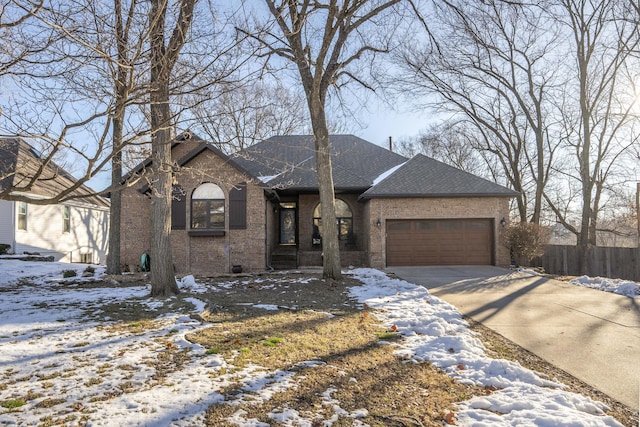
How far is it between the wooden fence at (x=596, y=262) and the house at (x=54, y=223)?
21064mm

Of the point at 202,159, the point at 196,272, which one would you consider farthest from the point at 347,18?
the point at 196,272

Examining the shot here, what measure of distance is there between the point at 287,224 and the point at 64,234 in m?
11.9

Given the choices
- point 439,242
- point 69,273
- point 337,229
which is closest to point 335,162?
point 337,229

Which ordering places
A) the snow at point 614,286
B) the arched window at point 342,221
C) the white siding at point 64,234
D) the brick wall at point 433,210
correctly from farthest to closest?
the arched window at point 342,221 < the white siding at point 64,234 < the brick wall at point 433,210 < the snow at point 614,286

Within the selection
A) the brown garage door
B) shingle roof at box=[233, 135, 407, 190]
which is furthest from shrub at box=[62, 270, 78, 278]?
the brown garage door

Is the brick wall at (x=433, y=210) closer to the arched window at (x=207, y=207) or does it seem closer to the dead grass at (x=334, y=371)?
the arched window at (x=207, y=207)

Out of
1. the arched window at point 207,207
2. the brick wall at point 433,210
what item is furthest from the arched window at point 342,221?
the arched window at point 207,207

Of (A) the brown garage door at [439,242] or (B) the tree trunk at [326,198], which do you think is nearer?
(B) the tree trunk at [326,198]

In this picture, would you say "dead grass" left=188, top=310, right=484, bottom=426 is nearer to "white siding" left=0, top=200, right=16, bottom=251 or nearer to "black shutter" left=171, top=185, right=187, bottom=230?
"black shutter" left=171, top=185, right=187, bottom=230

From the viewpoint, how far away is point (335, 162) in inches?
758

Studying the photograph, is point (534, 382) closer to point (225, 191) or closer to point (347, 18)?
Answer: point (347, 18)

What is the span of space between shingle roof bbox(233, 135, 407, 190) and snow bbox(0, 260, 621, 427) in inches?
422

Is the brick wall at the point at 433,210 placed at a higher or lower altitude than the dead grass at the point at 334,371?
higher

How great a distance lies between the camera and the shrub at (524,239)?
14.8 m
